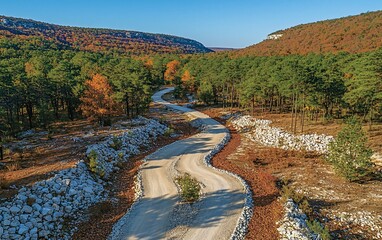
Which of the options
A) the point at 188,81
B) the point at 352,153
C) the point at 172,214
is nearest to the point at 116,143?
the point at 172,214

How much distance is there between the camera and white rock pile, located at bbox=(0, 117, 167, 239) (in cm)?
1808

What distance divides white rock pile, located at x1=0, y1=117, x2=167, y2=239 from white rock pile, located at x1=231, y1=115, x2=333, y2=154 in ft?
74.3

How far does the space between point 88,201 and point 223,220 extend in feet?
36.2

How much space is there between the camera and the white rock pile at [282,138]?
3791cm

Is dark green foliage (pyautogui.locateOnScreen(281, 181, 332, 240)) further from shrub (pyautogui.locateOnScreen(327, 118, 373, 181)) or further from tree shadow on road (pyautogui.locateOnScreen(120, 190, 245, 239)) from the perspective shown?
shrub (pyautogui.locateOnScreen(327, 118, 373, 181))

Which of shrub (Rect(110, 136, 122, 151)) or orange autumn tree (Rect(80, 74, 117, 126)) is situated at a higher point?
orange autumn tree (Rect(80, 74, 117, 126))

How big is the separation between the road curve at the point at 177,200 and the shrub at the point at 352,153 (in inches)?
385

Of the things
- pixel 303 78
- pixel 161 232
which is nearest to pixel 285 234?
pixel 161 232

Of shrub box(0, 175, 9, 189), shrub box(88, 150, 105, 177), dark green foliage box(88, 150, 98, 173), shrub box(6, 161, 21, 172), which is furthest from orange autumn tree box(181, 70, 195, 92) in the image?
shrub box(0, 175, 9, 189)

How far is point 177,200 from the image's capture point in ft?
75.8

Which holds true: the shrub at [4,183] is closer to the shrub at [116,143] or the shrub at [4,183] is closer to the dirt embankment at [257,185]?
the shrub at [116,143]

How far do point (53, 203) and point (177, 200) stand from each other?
30.0 ft

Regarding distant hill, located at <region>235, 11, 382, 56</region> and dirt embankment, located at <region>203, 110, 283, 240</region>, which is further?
distant hill, located at <region>235, 11, 382, 56</region>

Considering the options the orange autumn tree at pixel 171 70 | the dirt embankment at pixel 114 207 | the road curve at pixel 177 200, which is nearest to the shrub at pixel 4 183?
the dirt embankment at pixel 114 207
